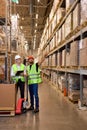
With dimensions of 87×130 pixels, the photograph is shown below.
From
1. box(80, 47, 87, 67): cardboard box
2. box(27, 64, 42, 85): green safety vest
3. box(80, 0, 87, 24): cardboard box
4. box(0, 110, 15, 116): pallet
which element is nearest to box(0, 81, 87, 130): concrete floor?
box(0, 110, 15, 116): pallet

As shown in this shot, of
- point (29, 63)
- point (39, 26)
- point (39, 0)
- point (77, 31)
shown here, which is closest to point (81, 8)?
point (77, 31)

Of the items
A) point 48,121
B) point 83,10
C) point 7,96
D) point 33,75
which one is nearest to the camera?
point 48,121

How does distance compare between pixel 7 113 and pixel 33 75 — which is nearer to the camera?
pixel 7 113

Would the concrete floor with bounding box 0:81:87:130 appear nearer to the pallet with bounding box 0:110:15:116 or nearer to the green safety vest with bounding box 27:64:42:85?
the pallet with bounding box 0:110:15:116

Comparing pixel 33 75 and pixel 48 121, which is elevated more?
pixel 33 75

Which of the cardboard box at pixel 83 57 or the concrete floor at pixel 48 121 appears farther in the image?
the cardboard box at pixel 83 57

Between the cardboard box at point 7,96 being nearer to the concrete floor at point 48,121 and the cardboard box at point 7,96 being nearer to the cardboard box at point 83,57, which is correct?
the concrete floor at point 48,121

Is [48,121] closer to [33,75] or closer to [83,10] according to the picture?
[33,75]

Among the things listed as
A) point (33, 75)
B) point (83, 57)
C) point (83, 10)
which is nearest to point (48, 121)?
point (33, 75)

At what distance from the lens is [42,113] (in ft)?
21.8

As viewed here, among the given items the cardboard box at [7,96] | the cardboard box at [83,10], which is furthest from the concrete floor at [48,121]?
the cardboard box at [83,10]

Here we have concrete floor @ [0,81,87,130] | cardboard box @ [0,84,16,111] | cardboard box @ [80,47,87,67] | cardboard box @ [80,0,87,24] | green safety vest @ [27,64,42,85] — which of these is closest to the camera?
concrete floor @ [0,81,87,130]

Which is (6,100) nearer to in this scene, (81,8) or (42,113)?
(42,113)

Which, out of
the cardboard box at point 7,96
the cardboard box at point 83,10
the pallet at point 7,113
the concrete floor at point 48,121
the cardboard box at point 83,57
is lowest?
the concrete floor at point 48,121
